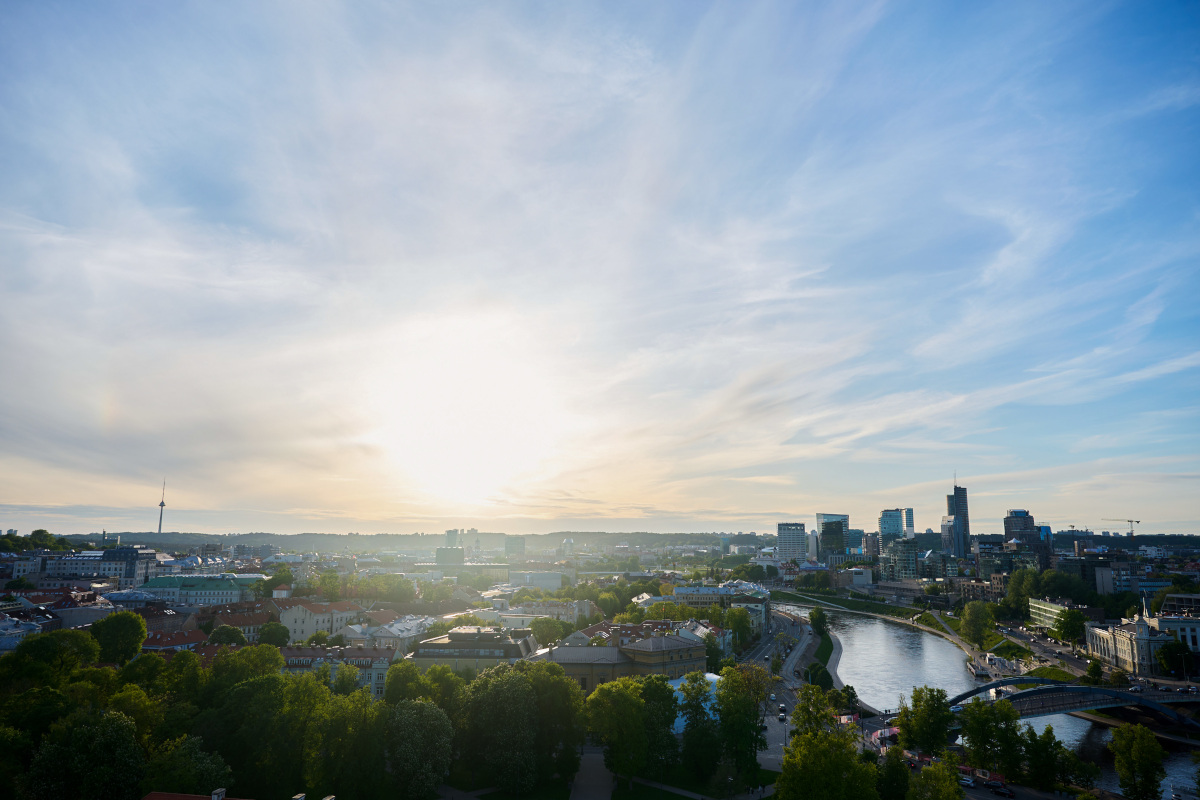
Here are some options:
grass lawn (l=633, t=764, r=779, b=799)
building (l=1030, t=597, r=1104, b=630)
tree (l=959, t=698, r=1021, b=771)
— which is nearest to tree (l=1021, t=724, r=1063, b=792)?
tree (l=959, t=698, r=1021, b=771)

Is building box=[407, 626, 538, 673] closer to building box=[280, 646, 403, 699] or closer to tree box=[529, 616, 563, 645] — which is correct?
building box=[280, 646, 403, 699]

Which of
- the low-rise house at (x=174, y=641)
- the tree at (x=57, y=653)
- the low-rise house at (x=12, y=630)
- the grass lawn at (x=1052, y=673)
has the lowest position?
the grass lawn at (x=1052, y=673)

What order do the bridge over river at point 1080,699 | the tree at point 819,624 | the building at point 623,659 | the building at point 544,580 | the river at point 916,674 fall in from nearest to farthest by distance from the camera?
the river at point 916,674 → the building at point 623,659 → the bridge over river at point 1080,699 → the tree at point 819,624 → the building at point 544,580

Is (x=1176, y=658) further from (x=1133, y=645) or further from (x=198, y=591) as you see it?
(x=198, y=591)

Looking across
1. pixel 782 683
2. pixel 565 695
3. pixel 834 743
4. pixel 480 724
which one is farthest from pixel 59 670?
pixel 782 683

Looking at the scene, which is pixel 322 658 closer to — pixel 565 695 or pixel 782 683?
pixel 565 695

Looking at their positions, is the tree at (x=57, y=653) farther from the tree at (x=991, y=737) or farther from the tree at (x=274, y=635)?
the tree at (x=991, y=737)

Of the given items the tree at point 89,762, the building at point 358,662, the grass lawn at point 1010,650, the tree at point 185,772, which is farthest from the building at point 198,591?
the grass lawn at point 1010,650
